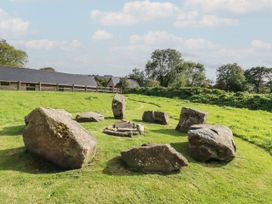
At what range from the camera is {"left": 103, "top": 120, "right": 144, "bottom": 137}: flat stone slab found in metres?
15.0

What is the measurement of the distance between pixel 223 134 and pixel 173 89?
156 ft

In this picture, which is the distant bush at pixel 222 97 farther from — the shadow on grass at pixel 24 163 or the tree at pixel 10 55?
the tree at pixel 10 55

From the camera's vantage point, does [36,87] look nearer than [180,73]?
Yes

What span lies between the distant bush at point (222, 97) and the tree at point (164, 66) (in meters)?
31.2

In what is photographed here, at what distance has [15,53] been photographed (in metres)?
92.2

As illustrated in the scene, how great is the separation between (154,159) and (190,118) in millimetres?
6429

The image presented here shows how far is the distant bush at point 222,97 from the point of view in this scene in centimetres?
4272

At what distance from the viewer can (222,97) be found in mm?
48031

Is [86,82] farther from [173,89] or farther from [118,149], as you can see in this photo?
[118,149]

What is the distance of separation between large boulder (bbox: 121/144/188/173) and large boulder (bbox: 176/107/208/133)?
18.9 feet

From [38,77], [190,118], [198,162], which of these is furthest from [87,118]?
[38,77]

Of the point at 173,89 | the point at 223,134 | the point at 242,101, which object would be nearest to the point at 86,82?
the point at 173,89

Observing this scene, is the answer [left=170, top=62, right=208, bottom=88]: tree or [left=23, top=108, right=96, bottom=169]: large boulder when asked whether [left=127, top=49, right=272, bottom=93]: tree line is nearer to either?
[left=170, top=62, right=208, bottom=88]: tree

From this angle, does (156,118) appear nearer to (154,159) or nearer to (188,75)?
(154,159)
